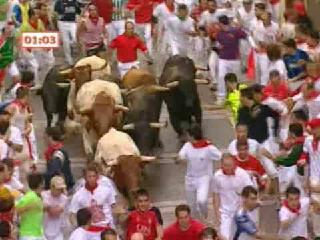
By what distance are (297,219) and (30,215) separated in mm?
3262

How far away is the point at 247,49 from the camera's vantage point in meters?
23.3

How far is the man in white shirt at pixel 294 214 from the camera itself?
15.3 m

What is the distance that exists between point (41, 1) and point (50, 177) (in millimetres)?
10313

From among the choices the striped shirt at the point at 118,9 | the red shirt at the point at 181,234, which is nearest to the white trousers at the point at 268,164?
the red shirt at the point at 181,234

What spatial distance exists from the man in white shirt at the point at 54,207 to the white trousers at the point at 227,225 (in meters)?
2.02

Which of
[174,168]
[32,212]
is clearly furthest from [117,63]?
[32,212]

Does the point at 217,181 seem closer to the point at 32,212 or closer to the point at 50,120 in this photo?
the point at 32,212

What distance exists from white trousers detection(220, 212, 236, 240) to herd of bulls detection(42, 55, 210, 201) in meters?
1.51

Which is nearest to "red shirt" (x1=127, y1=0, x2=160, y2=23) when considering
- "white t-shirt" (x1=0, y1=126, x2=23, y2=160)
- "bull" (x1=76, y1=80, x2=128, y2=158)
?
"bull" (x1=76, y1=80, x2=128, y2=158)

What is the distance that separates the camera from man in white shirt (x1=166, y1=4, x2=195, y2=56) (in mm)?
23844

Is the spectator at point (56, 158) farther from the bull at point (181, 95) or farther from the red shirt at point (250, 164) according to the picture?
the bull at point (181, 95)

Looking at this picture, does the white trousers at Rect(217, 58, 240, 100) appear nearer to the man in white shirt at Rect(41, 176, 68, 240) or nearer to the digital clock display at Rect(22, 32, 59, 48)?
the digital clock display at Rect(22, 32, 59, 48)

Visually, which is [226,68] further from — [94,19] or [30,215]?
[30,215]

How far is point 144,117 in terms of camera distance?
19.8m
